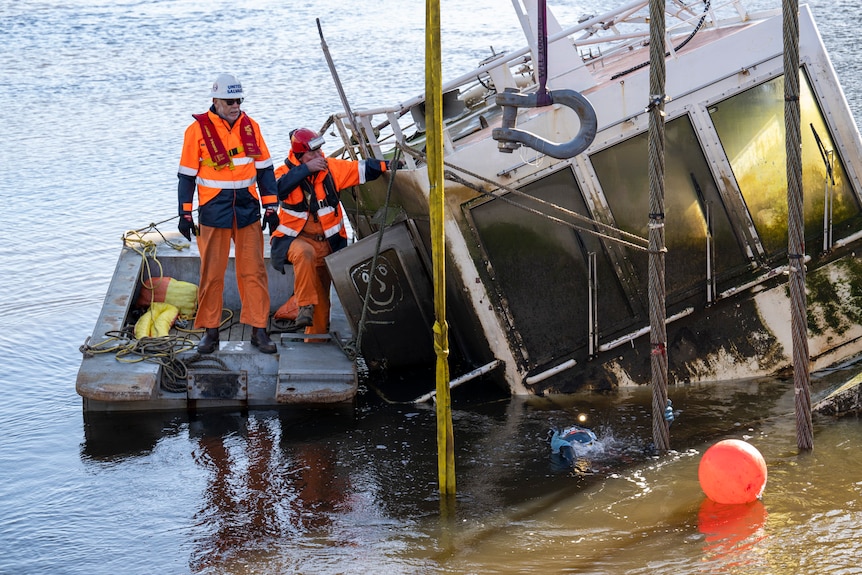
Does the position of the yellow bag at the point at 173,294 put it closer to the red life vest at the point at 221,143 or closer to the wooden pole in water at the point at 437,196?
the red life vest at the point at 221,143

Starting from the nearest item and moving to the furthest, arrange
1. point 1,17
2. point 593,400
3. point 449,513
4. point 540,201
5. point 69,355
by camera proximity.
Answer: point 449,513 → point 540,201 → point 593,400 → point 69,355 → point 1,17

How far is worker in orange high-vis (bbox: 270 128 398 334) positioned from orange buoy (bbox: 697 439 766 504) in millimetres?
3068

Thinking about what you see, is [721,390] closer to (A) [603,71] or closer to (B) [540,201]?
(B) [540,201]

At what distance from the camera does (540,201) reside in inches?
263

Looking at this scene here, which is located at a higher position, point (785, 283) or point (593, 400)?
point (785, 283)

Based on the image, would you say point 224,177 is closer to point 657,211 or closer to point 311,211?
point 311,211

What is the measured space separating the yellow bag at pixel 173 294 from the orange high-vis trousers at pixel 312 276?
3.67 feet

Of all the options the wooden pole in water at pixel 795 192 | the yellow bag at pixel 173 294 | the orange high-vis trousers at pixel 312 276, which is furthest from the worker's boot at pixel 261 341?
the wooden pole in water at pixel 795 192

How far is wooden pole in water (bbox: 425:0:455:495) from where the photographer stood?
5.12 m

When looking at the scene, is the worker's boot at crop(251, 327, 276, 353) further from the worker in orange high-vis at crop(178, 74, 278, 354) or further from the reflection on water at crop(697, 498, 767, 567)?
the reflection on water at crop(697, 498, 767, 567)

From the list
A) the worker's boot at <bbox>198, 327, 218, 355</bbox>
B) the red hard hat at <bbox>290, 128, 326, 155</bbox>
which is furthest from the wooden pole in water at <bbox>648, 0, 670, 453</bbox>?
the worker's boot at <bbox>198, 327, 218, 355</bbox>

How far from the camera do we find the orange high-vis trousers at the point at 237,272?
7.43 metres

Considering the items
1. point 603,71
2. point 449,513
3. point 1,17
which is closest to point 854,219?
point 603,71

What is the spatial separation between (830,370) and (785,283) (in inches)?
29.7
